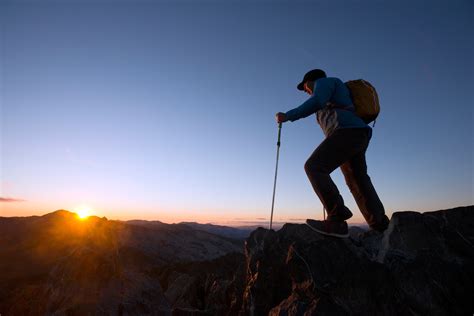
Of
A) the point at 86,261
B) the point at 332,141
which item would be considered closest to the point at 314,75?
the point at 332,141

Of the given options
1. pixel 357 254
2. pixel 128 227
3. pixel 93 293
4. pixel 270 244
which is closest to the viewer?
pixel 357 254

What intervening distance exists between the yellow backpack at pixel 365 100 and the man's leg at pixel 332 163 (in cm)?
40

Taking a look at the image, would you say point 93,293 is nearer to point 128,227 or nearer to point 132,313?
point 132,313

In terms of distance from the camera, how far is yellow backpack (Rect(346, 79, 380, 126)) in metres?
5.97

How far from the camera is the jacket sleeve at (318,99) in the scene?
578 centimetres

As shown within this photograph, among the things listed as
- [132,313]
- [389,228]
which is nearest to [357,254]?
[389,228]

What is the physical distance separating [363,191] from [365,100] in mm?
1754

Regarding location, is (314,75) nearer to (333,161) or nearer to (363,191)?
(333,161)

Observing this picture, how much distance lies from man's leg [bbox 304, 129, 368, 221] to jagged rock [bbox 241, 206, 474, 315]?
0.62 meters

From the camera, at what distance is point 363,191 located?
6.25 metres

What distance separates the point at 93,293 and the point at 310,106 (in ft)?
36.4

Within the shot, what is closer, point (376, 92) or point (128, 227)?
point (376, 92)

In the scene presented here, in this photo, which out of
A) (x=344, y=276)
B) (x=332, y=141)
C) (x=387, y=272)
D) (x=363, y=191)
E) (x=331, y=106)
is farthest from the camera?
(x=363, y=191)

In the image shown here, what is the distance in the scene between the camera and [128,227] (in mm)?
99625
